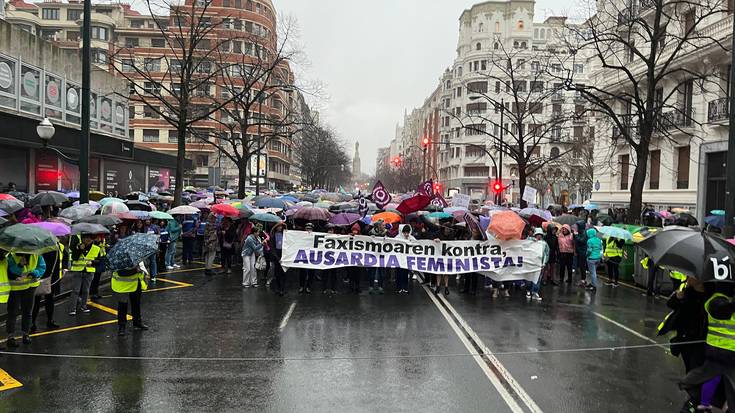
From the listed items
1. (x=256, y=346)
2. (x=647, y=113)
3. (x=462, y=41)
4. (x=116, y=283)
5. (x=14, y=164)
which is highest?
(x=462, y=41)

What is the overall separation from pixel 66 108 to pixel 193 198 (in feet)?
25.3

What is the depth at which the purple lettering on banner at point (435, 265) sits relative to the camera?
527 inches

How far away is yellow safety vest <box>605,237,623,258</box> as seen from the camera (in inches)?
611

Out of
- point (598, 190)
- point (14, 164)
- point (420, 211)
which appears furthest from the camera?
point (598, 190)

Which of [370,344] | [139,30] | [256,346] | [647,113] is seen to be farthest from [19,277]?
[139,30]

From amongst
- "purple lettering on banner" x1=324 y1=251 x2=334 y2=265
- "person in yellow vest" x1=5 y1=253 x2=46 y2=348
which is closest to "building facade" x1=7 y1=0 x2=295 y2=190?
"purple lettering on banner" x1=324 y1=251 x2=334 y2=265

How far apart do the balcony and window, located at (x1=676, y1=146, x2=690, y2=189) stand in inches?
129

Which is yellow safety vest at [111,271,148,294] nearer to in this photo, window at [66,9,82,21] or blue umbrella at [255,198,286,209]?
→ blue umbrella at [255,198,286,209]

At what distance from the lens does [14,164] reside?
77.5 ft

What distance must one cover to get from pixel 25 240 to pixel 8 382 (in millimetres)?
2053

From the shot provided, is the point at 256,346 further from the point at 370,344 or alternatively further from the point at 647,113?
the point at 647,113

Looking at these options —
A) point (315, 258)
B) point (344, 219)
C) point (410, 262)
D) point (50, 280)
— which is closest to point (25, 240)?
point (50, 280)

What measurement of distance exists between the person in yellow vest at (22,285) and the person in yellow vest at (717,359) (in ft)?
29.2

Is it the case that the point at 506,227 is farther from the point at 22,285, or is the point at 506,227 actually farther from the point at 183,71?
the point at 183,71
